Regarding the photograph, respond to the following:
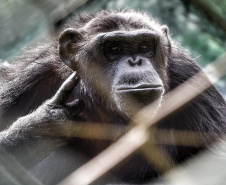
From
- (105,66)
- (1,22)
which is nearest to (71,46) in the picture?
(105,66)

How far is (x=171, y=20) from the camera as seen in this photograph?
17.7ft

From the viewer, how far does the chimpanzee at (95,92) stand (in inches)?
103

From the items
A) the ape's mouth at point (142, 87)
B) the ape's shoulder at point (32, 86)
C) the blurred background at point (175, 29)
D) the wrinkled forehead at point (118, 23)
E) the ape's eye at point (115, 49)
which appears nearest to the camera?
the ape's mouth at point (142, 87)

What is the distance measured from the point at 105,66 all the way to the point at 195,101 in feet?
2.34

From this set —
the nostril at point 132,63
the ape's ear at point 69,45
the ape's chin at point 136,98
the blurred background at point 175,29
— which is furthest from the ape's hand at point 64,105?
the blurred background at point 175,29

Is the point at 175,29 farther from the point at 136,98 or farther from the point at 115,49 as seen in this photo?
the point at 136,98

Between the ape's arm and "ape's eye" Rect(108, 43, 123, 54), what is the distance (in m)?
0.37

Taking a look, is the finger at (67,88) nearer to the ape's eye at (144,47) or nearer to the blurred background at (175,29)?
the ape's eye at (144,47)

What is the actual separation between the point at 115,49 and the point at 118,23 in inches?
9.2

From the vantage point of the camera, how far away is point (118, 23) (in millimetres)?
3039

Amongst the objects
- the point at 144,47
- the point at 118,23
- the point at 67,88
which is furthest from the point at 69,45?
the point at 67,88

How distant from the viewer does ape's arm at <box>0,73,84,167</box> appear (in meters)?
2.57

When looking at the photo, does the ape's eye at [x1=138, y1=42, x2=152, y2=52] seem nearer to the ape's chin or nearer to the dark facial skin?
the dark facial skin

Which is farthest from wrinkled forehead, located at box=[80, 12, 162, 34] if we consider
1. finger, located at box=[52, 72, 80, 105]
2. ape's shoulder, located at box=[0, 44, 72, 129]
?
finger, located at box=[52, 72, 80, 105]
